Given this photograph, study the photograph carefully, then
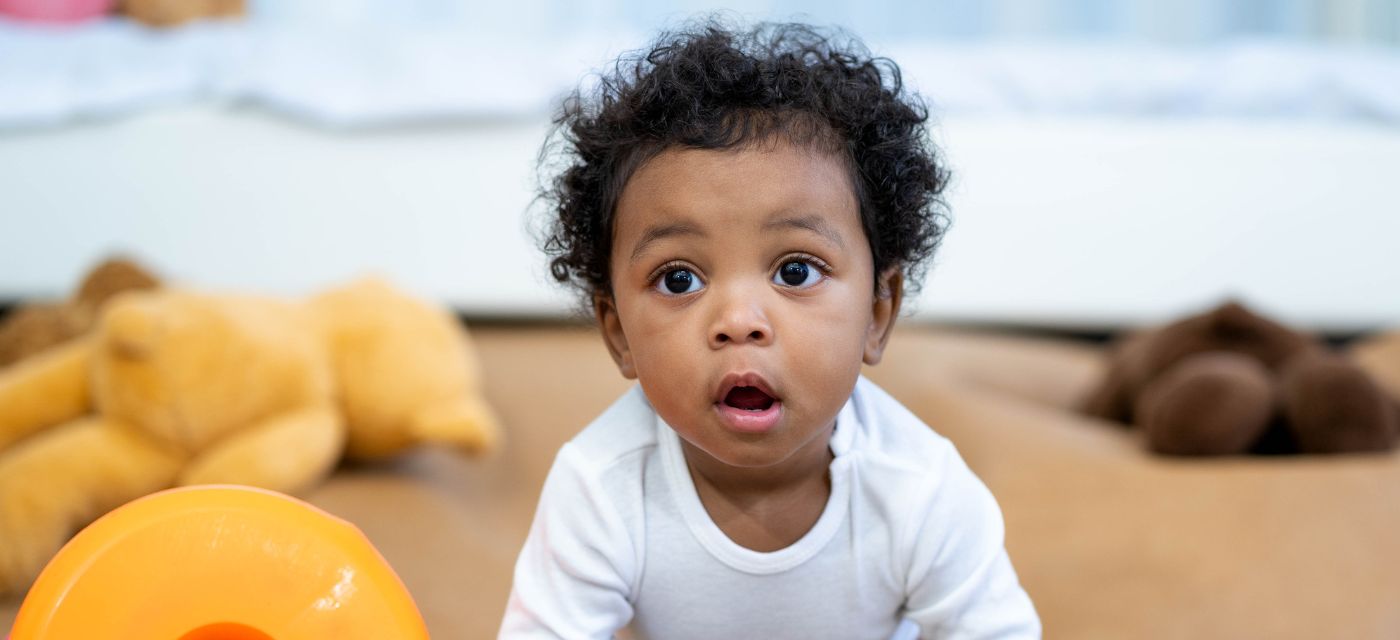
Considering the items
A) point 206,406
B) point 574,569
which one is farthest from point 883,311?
point 206,406

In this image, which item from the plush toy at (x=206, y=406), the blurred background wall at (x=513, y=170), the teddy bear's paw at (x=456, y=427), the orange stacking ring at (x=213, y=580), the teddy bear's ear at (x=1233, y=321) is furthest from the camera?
the blurred background wall at (x=513, y=170)

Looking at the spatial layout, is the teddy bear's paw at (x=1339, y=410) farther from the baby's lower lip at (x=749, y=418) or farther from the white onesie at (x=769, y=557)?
the baby's lower lip at (x=749, y=418)

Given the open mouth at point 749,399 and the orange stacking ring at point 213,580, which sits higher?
the open mouth at point 749,399

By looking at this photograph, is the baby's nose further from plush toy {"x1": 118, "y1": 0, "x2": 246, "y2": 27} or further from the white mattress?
plush toy {"x1": 118, "y1": 0, "x2": 246, "y2": 27}

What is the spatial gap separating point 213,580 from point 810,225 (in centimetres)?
35

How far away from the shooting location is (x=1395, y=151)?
1.85 m

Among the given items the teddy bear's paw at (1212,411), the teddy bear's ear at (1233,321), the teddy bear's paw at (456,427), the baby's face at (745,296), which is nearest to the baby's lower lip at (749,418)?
the baby's face at (745,296)

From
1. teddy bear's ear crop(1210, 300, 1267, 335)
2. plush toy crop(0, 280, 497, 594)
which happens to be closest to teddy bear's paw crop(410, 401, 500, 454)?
plush toy crop(0, 280, 497, 594)

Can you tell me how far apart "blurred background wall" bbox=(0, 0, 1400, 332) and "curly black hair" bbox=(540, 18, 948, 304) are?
95 cm

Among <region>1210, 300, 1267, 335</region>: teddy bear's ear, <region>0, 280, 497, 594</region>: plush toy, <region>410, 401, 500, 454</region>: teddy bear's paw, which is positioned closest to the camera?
<region>0, 280, 497, 594</region>: plush toy

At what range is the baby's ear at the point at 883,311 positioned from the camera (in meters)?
0.77

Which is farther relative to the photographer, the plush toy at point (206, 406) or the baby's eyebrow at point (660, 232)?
the plush toy at point (206, 406)

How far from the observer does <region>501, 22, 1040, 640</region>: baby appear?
69 centimetres

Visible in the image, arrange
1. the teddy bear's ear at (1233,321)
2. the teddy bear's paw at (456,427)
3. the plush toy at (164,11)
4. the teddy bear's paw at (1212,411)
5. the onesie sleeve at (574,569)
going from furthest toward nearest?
the plush toy at (164,11) < the teddy bear's ear at (1233,321) < the teddy bear's paw at (1212,411) < the teddy bear's paw at (456,427) < the onesie sleeve at (574,569)
